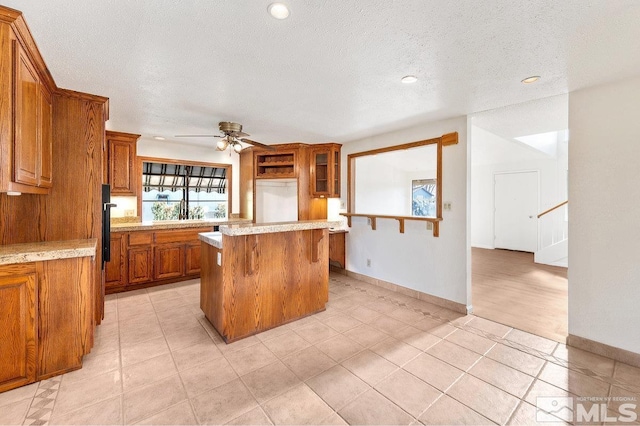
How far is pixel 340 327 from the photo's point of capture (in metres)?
2.87

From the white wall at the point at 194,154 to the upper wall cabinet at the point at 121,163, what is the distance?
0.99ft

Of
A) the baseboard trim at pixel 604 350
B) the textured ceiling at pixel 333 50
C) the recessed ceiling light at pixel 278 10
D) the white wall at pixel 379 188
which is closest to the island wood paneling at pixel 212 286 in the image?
the textured ceiling at pixel 333 50

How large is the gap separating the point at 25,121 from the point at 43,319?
4.71 ft

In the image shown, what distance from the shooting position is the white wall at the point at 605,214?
7.32ft

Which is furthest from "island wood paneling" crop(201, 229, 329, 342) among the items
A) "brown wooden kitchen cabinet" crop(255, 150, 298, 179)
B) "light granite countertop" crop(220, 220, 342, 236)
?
"brown wooden kitchen cabinet" crop(255, 150, 298, 179)

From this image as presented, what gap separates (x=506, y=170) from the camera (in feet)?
23.5

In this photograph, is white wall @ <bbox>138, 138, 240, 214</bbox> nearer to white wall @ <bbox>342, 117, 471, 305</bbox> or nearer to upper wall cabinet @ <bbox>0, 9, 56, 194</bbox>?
upper wall cabinet @ <bbox>0, 9, 56, 194</bbox>

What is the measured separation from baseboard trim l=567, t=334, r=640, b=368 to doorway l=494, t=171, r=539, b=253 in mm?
4991

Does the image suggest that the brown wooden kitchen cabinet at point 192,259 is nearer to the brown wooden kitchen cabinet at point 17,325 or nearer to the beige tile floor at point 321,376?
the beige tile floor at point 321,376

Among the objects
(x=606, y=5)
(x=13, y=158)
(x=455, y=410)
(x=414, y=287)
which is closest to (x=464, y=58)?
(x=606, y=5)

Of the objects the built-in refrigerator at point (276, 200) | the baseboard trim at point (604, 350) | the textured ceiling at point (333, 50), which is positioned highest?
the textured ceiling at point (333, 50)

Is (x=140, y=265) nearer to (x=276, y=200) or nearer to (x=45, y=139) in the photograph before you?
(x=45, y=139)

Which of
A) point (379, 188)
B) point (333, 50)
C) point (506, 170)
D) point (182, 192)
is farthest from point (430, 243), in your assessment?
point (182, 192)

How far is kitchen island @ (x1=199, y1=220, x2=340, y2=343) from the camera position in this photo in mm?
2584
